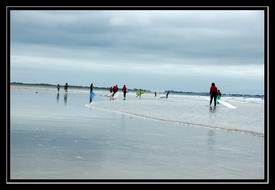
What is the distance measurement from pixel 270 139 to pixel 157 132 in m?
7.18

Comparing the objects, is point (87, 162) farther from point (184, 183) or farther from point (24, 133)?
point (24, 133)

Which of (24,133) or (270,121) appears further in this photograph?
(24,133)

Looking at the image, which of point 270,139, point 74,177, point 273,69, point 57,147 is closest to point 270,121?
point 270,139

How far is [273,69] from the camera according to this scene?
6492 mm

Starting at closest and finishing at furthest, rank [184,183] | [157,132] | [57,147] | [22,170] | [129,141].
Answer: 1. [184,183]
2. [22,170]
3. [57,147]
4. [129,141]
5. [157,132]

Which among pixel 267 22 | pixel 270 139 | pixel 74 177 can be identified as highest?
pixel 267 22

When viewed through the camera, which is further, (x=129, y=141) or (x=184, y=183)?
(x=129, y=141)

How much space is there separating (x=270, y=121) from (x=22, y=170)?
446 centimetres

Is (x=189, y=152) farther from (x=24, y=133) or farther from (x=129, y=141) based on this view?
(x=24, y=133)

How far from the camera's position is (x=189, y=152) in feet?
31.2
